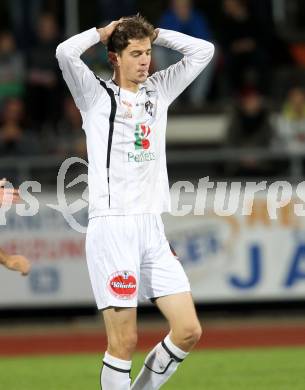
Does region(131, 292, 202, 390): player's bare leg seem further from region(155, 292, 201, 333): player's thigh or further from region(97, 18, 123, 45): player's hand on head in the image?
region(97, 18, 123, 45): player's hand on head

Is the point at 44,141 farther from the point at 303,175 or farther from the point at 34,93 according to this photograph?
the point at 303,175

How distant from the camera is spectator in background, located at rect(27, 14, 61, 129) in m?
15.4

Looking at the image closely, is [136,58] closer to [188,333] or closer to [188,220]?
→ [188,333]

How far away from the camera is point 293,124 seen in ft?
48.5

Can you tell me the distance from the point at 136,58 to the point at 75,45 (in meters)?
0.39

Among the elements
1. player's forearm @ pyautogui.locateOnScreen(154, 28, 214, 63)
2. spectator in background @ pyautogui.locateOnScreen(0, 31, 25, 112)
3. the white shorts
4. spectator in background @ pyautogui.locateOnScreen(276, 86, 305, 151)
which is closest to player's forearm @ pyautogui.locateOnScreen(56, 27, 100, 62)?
player's forearm @ pyautogui.locateOnScreen(154, 28, 214, 63)

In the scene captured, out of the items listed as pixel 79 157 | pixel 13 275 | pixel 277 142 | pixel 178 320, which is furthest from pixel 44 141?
pixel 178 320

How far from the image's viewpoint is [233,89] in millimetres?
16281

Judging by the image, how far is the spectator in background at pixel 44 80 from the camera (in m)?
15.4

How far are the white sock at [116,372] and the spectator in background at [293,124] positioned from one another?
7.54 metres

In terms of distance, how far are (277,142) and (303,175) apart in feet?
2.34

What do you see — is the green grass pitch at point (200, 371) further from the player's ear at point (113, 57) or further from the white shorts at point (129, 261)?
the player's ear at point (113, 57)

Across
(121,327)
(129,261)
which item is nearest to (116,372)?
(121,327)

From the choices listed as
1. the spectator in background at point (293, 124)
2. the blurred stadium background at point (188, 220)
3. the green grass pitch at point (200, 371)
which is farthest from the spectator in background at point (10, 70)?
the green grass pitch at point (200, 371)
